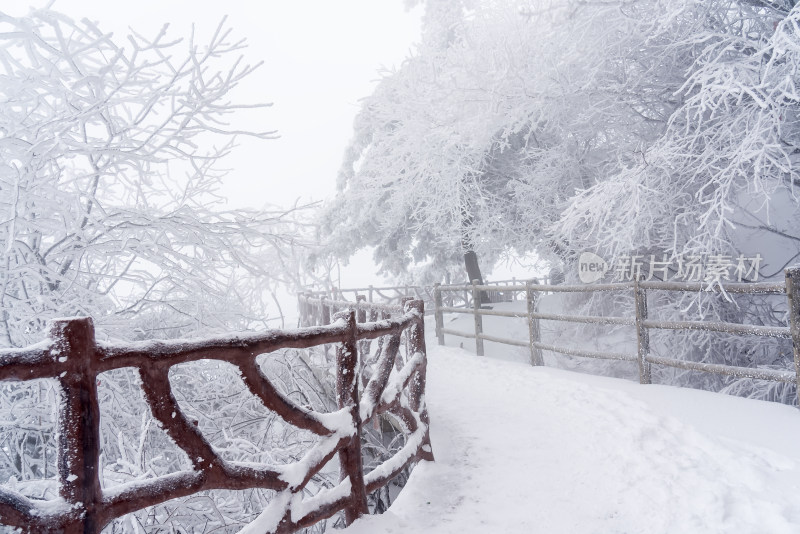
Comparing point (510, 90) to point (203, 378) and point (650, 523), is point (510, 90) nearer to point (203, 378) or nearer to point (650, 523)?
point (203, 378)

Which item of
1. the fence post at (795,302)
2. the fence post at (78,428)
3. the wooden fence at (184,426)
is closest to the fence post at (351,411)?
the wooden fence at (184,426)

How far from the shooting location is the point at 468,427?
482 centimetres

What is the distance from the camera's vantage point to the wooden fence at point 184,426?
5.58ft

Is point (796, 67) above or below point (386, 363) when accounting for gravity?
above

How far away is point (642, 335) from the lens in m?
6.22

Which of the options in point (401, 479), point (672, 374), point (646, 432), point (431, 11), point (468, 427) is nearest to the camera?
point (646, 432)

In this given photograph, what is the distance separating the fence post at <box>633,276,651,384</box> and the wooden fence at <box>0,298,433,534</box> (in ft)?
13.0

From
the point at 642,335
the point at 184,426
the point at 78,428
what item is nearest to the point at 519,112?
the point at 642,335

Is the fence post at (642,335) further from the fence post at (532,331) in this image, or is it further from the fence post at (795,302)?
the fence post at (532,331)

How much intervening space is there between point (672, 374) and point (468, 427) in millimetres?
4557

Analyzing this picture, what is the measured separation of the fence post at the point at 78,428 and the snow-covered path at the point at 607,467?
1435 millimetres

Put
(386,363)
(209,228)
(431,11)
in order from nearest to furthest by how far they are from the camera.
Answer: (386,363)
(209,228)
(431,11)

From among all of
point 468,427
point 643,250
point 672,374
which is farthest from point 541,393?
point 643,250

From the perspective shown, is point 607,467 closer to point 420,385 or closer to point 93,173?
point 420,385
